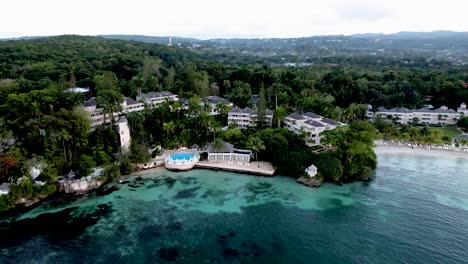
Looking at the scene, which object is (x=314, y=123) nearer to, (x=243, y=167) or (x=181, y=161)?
(x=243, y=167)

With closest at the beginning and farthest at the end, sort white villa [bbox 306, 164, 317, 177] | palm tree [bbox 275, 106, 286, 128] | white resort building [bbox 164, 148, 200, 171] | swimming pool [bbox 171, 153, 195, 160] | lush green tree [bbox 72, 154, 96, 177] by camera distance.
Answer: lush green tree [bbox 72, 154, 96, 177] < white villa [bbox 306, 164, 317, 177] < white resort building [bbox 164, 148, 200, 171] < swimming pool [bbox 171, 153, 195, 160] < palm tree [bbox 275, 106, 286, 128]

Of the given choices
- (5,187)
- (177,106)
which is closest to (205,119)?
(177,106)

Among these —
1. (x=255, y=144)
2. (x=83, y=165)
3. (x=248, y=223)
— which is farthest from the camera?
(x=255, y=144)

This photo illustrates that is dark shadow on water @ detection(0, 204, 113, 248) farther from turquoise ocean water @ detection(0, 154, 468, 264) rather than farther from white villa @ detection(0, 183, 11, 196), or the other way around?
white villa @ detection(0, 183, 11, 196)

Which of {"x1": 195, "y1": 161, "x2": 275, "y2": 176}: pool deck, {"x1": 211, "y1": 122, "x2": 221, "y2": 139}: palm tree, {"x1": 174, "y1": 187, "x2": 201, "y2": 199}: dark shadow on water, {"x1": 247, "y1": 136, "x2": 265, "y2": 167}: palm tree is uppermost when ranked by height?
{"x1": 211, "y1": 122, "x2": 221, "y2": 139}: palm tree

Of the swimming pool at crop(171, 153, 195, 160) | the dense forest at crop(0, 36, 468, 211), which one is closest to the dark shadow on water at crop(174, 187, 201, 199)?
the swimming pool at crop(171, 153, 195, 160)

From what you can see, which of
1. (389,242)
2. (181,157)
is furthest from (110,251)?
(389,242)
